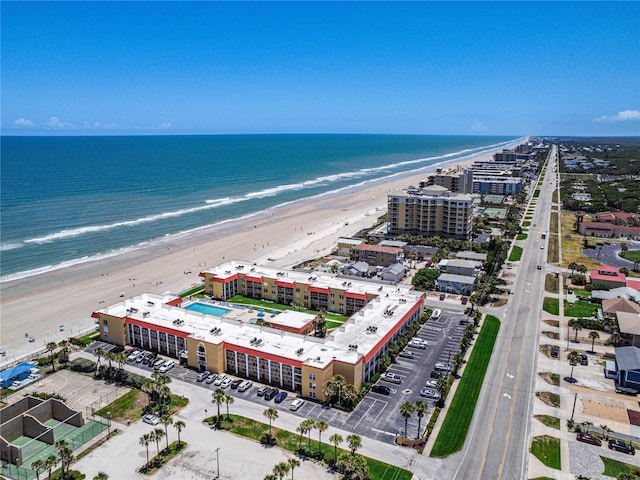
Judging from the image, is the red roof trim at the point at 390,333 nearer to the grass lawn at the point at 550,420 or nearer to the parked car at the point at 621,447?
the grass lawn at the point at 550,420

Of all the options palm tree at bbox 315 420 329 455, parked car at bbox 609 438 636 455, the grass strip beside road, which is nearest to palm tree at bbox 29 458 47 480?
palm tree at bbox 315 420 329 455

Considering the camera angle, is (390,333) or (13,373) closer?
(13,373)

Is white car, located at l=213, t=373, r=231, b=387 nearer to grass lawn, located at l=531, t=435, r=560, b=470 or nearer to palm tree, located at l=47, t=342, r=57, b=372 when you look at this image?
palm tree, located at l=47, t=342, r=57, b=372

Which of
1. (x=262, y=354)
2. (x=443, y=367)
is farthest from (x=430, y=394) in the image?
(x=262, y=354)

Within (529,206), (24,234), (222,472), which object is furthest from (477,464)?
(529,206)

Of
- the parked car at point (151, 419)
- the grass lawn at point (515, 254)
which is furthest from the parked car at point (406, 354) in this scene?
the grass lawn at point (515, 254)

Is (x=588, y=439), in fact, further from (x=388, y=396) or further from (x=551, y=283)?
(x=551, y=283)
